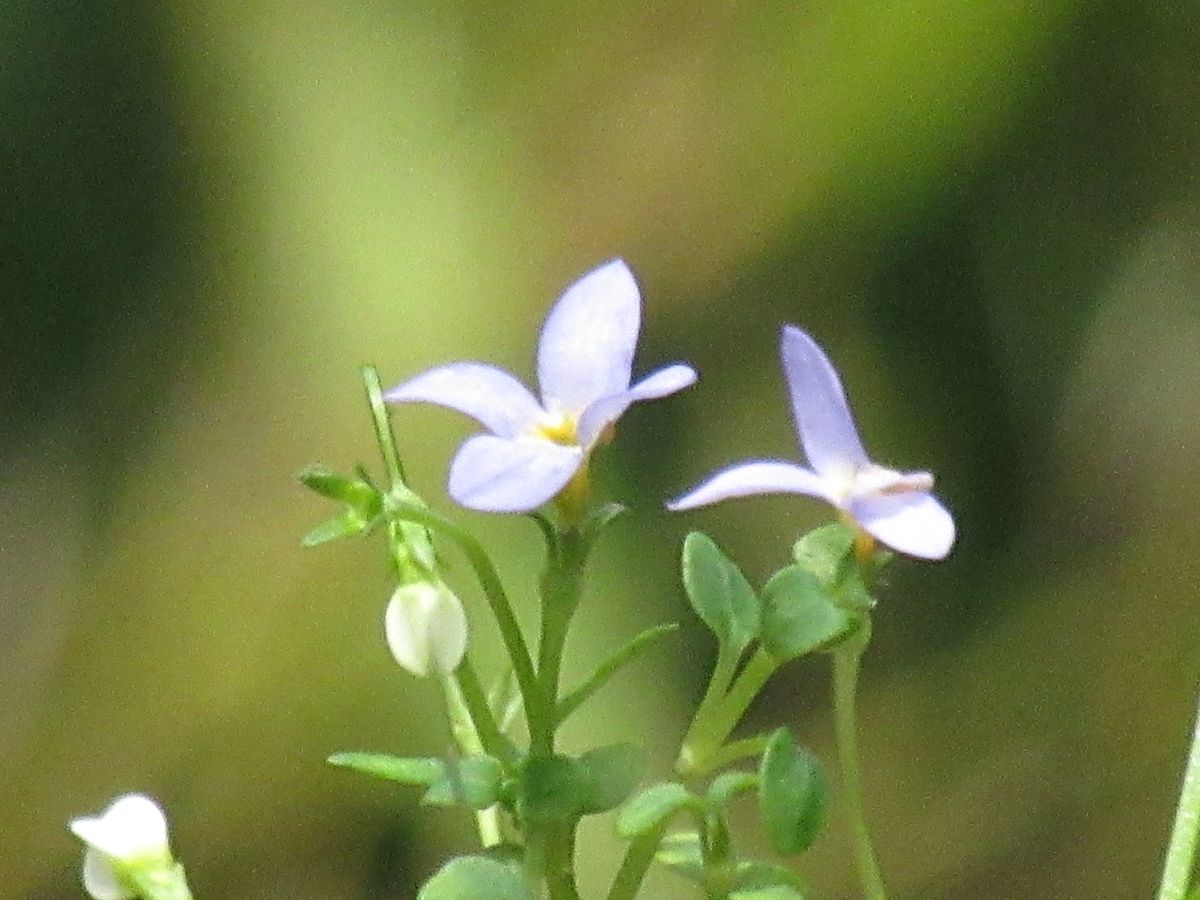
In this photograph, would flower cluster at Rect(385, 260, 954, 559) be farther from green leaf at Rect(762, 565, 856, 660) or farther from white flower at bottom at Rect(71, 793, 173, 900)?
white flower at bottom at Rect(71, 793, 173, 900)

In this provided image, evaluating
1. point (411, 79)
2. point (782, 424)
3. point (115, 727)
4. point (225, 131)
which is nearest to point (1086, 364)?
point (782, 424)

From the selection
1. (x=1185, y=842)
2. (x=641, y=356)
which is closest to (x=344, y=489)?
(x=1185, y=842)

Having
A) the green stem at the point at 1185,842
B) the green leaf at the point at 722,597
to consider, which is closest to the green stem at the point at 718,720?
the green leaf at the point at 722,597

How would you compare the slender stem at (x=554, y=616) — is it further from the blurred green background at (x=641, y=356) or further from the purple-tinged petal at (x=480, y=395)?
the blurred green background at (x=641, y=356)

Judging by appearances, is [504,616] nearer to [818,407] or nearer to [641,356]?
[818,407]

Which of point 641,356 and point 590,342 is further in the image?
point 641,356
